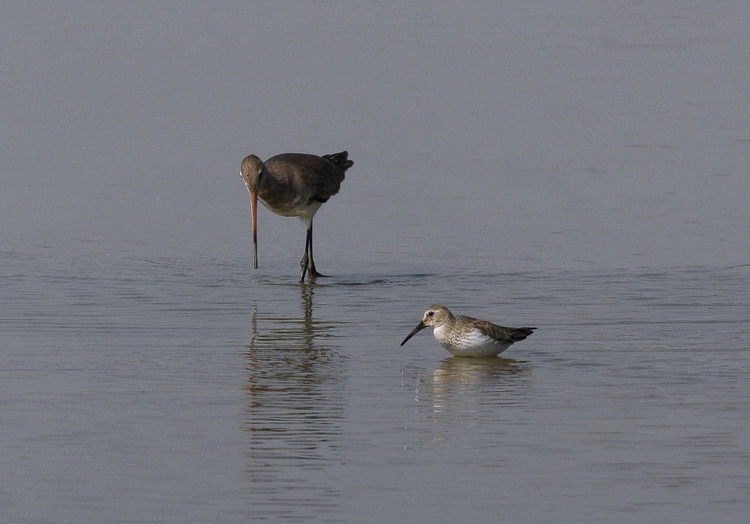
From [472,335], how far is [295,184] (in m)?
5.58

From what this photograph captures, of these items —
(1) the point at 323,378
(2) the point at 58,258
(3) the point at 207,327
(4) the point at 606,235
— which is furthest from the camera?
(4) the point at 606,235

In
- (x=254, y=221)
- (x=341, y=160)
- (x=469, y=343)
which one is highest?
(x=341, y=160)

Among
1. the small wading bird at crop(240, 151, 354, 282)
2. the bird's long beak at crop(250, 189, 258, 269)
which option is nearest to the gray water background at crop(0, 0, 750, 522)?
the bird's long beak at crop(250, 189, 258, 269)

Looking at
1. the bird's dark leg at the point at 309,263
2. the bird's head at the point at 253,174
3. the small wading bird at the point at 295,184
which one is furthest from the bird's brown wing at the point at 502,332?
the bird's head at the point at 253,174

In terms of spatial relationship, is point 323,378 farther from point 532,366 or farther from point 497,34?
point 497,34

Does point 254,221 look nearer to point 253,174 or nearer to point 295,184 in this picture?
point 253,174

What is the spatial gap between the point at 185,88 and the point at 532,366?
1260 cm

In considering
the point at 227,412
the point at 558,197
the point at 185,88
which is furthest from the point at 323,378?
the point at 185,88

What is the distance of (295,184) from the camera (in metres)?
16.7

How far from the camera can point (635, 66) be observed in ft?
81.1

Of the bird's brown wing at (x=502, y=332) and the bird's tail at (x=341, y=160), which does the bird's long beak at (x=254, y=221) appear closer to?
the bird's tail at (x=341, y=160)

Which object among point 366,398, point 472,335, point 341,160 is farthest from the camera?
point 341,160

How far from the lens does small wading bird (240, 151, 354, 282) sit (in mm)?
15820

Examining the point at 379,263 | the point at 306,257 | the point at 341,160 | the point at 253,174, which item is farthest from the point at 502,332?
the point at 341,160
